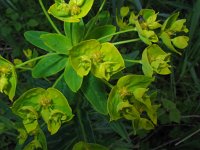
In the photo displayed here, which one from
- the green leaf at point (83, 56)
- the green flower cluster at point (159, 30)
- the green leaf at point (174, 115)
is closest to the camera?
the green leaf at point (83, 56)

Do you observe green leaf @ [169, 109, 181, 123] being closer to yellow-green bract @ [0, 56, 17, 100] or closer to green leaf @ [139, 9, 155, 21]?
green leaf @ [139, 9, 155, 21]

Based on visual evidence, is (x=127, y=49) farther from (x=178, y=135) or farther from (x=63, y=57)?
(x=63, y=57)

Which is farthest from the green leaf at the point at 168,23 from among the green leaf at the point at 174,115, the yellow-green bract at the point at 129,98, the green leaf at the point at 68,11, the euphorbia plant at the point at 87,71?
the green leaf at the point at 174,115

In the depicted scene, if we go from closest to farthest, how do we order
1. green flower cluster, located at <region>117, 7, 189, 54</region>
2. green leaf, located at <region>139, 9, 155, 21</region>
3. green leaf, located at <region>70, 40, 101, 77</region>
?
green leaf, located at <region>70, 40, 101, 77</region> < green flower cluster, located at <region>117, 7, 189, 54</region> < green leaf, located at <region>139, 9, 155, 21</region>

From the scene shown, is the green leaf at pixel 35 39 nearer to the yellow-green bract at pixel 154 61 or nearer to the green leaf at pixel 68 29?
the green leaf at pixel 68 29

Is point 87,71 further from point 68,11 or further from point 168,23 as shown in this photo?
point 168,23

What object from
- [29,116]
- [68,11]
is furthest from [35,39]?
[29,116]

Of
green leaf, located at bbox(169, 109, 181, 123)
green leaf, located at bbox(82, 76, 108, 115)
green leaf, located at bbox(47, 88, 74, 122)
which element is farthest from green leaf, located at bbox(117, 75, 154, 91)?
green leaf, located at bbox(169, 109, 181, 123)
